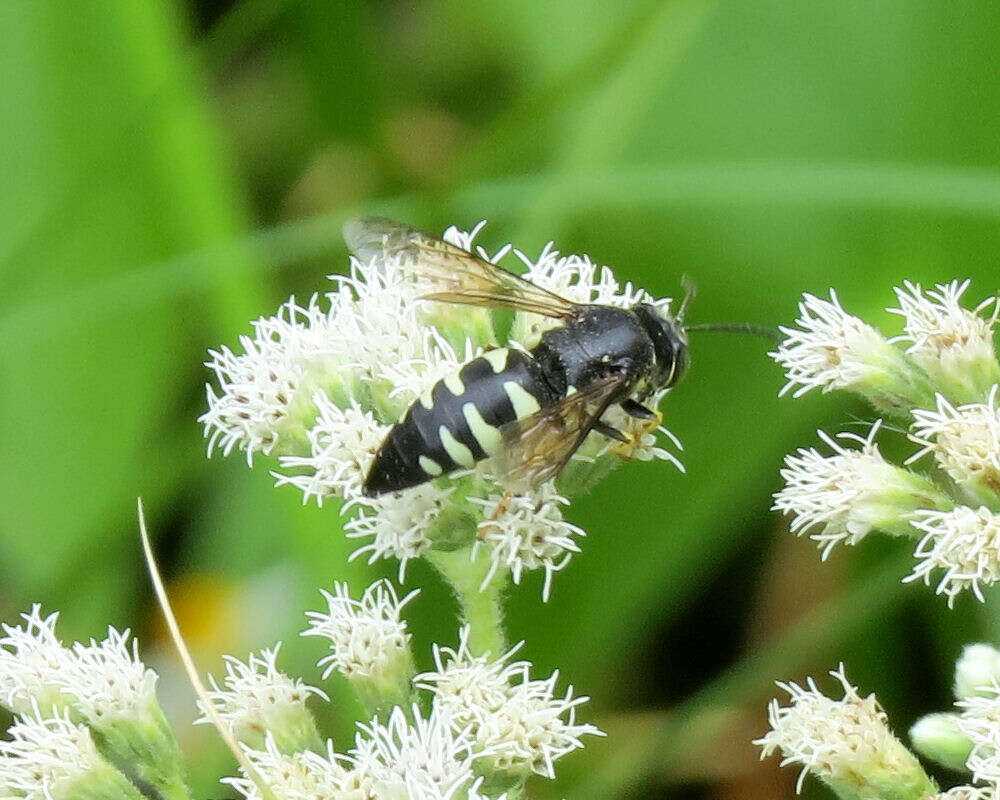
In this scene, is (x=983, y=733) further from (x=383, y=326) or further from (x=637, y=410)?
(x=383, y=326)

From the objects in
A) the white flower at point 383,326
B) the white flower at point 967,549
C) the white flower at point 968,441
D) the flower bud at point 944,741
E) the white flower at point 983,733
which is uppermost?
the white flower at point 383,326

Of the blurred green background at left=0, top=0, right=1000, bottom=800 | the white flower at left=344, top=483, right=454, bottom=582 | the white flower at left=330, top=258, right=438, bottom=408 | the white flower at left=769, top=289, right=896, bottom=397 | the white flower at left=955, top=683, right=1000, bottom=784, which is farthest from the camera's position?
the blurred green background at left=0, top=0, right=1000, bottom=800

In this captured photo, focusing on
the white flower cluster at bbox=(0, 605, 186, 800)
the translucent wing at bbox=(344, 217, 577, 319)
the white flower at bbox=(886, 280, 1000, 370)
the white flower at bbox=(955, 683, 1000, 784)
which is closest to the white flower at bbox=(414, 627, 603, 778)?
the white flower cluster at bbox=(0, 605, 186, 800)

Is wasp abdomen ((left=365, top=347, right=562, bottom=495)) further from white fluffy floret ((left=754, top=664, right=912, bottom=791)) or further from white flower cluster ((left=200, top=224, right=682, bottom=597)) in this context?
white fluffy floret ((left=754, top=664, right=912, bottom=791))

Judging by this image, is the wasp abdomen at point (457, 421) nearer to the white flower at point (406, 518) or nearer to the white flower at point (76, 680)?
the white flower at point (406, 518)

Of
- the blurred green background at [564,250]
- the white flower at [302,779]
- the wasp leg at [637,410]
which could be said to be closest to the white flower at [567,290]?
the wasp leg at [637,410]

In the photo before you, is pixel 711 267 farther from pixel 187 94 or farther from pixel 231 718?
pixel 231 718

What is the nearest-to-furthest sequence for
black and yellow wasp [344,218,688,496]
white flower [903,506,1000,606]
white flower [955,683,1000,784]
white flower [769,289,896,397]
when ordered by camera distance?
1. white flower [955,683,1000,784]
2. white flower [903,506,1000,606]
3. black and yellow wasp [344,218,688,496]
4. white flower [769,289,896,397]
